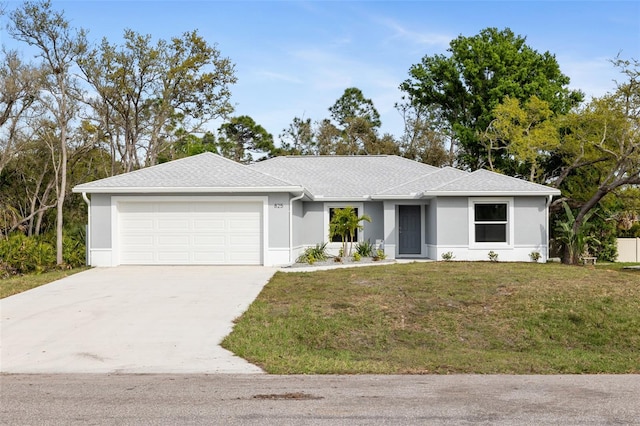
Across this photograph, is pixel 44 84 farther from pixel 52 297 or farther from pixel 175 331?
pixel 175 331

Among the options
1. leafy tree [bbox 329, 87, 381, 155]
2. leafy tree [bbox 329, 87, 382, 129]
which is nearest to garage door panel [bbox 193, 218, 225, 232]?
leafy tree [bbox 329, 87, 381, 155]

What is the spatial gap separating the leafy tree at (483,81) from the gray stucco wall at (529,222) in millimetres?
12602

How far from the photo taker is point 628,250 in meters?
28.1

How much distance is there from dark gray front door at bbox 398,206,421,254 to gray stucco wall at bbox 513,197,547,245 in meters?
4.12

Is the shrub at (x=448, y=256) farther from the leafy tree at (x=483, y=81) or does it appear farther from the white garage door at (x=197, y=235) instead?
the leafy tree at (x=483, y=81)

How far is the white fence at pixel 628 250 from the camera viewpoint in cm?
2802

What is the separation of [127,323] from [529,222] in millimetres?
14867

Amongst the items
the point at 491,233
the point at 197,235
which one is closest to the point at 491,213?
the point at 491,233

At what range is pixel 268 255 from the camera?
64.6 ft

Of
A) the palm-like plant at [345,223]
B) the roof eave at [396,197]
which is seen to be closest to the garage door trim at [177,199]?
the palm-like plant at [345,223]

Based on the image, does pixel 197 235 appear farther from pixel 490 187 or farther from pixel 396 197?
pixel 490 187

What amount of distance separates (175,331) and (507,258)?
1388 cm

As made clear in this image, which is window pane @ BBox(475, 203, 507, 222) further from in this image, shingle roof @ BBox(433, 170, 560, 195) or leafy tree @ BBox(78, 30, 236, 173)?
leafy tree @ BBox(78, 30, 236, 173)

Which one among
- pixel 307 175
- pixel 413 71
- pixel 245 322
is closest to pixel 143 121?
pixel 307 175
